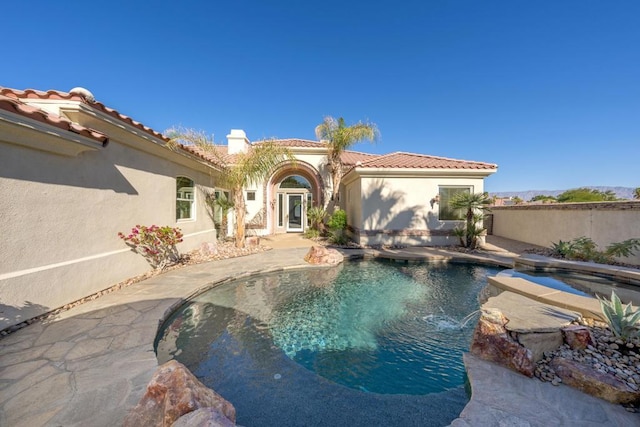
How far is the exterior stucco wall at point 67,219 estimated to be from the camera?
424 cm

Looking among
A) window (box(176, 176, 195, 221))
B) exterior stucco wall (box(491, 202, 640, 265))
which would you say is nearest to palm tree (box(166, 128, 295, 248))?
window (box(176, 176, 195, 221))

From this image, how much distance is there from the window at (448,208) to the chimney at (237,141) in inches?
459

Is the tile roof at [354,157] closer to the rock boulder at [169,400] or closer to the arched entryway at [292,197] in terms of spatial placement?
the arched entryway at [292,197]

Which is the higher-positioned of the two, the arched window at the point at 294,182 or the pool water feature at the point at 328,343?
the arched window at the point at 294,182

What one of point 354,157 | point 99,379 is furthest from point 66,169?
point 354,157

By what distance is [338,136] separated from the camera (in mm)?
14445

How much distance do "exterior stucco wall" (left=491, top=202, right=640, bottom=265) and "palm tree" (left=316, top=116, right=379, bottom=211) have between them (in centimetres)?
955

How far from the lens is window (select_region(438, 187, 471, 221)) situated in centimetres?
1269

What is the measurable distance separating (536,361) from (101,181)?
8917 mm

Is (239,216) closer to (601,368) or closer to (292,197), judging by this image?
(292,197)

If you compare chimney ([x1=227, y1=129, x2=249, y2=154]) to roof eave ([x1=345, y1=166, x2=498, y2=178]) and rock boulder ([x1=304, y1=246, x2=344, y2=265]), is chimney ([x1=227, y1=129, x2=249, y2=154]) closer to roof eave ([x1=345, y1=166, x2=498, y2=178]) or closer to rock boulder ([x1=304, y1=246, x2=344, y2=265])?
roof eave ([x1=345, y1=166, x2=498, y2=178])

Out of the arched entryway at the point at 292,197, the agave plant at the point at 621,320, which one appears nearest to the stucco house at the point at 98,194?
the arched entryway at the point at 292,197

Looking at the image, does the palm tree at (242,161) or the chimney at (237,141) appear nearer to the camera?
the palm tree at (242,161)

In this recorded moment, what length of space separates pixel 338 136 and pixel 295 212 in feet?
22.4
